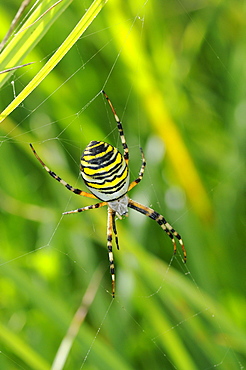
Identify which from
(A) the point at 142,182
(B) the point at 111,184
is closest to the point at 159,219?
(A) the point at 142,182

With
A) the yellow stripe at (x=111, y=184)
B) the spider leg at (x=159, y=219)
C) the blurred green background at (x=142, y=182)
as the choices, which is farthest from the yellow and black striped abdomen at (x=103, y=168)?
the spider leg at (x=159, y=219)

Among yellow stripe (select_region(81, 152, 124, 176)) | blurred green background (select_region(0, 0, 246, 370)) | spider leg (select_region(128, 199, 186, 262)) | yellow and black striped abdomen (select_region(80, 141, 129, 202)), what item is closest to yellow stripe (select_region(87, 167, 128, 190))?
yellow and black striped abdomen (select_region(80, 141, 129, 202))

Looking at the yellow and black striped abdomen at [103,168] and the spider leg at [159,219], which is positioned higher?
the yellow and black striped abdomen at [103,168]

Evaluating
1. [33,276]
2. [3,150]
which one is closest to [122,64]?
[3,150]

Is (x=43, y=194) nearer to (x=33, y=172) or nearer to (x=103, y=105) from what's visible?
(x=33, y=172)

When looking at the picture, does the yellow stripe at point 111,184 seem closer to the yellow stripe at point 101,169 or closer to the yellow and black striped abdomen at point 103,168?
the yellow and black striped abdomen at point 103,168
